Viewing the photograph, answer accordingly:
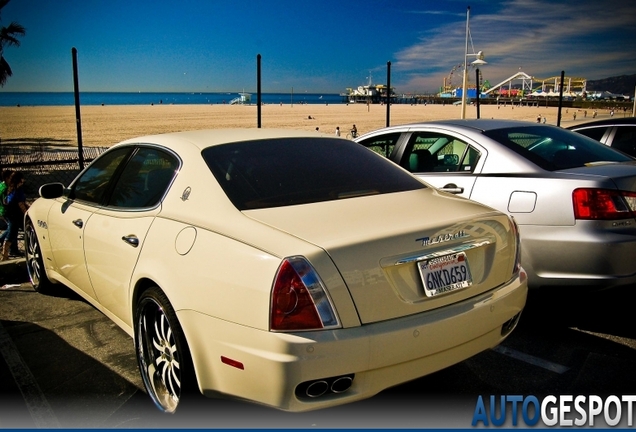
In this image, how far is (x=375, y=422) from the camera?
285cm

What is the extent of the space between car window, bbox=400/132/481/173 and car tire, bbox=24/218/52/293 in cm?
359

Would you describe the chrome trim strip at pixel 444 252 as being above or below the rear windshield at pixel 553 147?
below

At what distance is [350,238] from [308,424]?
1045 millimetres

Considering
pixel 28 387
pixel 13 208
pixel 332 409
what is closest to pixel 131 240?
pixel 28 387

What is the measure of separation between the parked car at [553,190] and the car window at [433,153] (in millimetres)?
14

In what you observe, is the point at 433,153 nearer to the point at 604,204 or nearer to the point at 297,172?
the point at 604,204

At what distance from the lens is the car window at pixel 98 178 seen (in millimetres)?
3928

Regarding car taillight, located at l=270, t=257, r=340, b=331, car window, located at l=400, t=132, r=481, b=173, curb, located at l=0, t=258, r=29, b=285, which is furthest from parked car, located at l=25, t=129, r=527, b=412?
curb, located at l=0, t=258, r=29, b=285

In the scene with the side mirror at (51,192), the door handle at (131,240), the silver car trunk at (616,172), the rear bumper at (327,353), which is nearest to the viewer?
the rear bumper at (327,353)

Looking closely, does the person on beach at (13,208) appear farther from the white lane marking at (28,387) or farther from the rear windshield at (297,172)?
the rear windshield at (297,172)

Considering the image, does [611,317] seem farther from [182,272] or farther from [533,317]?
[182,272]

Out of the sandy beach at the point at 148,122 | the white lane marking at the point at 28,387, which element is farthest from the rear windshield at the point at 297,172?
the sandy beach at the point at 148,122

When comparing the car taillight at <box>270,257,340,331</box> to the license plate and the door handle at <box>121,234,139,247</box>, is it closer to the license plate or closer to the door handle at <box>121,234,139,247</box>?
the license plate

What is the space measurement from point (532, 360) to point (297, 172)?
80.1 inches
